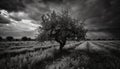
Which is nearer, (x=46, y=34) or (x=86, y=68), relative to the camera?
(x=86, y=68)

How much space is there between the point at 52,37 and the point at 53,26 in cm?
237

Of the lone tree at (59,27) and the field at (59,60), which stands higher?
the lone tree at (59,27)

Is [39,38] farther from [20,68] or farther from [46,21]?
[20,68]

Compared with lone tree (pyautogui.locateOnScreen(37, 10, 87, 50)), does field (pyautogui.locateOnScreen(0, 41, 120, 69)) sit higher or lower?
lower

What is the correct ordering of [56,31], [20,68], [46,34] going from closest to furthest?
[20,68]
[46,34]
[56,31]

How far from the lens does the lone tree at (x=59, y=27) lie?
1352 centimetres

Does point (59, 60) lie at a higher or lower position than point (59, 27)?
lower

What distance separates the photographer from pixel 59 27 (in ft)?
43.6

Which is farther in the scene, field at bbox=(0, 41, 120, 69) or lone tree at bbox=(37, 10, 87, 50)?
lone tree at bbox=(37, 10, 87, 50)

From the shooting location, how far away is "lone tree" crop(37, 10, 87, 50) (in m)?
13.5

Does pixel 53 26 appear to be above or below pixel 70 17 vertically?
below

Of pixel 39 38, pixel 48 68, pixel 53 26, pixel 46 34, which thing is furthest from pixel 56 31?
pixel 48 68

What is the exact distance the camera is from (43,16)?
1396cm

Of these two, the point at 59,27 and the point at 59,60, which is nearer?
the point at 59,60
